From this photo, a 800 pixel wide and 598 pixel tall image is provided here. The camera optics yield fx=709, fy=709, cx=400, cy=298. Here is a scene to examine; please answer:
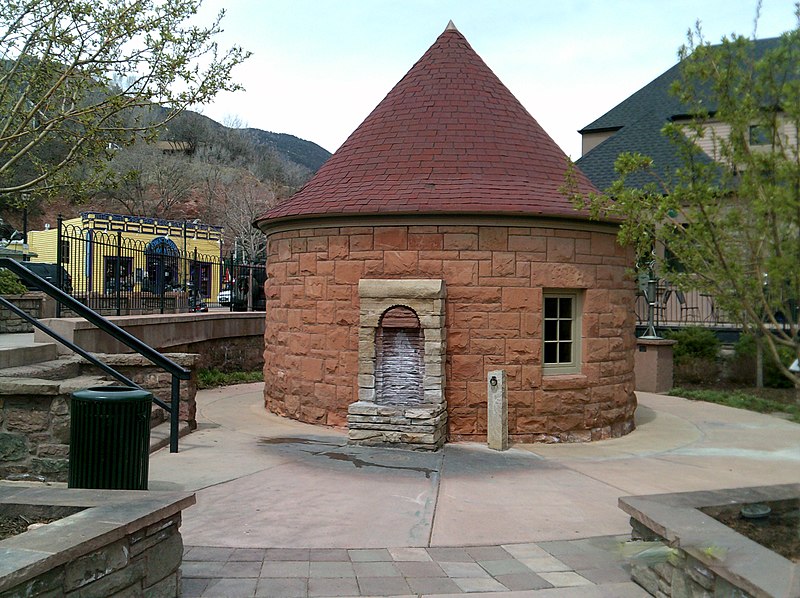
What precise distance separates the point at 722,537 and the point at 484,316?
5594 mm

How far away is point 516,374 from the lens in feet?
32.3

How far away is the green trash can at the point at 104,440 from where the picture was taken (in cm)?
514

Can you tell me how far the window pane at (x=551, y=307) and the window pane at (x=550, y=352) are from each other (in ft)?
1.38

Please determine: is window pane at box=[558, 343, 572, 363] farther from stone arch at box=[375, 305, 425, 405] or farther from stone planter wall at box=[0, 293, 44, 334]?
stone planter wall at box=[0, 293, 44, 334]

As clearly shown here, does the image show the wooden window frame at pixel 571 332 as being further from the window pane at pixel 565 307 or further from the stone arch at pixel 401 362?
the stone arch at pixel 401 362

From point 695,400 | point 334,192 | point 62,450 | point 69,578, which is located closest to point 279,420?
point 334,192

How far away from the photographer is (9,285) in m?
12.9

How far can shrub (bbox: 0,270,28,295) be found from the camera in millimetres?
12727

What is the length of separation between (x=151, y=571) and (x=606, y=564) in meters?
3.20

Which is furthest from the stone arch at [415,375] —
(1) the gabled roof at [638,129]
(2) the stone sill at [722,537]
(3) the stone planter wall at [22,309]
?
(1) the gabled roof at [638,129]

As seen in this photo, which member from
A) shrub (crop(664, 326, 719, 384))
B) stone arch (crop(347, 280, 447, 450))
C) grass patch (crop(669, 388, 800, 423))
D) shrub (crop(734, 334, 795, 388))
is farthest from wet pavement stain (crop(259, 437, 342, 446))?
shrub (crop(734, 334, 795, 388))

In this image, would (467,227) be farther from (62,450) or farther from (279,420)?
(62,450)

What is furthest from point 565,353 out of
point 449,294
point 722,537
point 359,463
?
point 722,537

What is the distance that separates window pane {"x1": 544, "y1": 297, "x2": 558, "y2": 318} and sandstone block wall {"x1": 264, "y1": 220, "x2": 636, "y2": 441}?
349 mm
